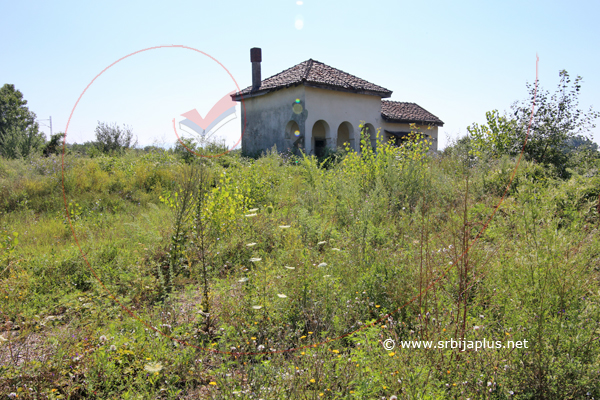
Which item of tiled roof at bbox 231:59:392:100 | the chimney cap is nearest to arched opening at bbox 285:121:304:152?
tiled roof at bbox 231:59:392:100

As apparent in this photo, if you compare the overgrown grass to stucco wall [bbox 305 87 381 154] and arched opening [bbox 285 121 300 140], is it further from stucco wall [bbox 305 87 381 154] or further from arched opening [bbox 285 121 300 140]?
arched opening [bbox 285 121 300 140]

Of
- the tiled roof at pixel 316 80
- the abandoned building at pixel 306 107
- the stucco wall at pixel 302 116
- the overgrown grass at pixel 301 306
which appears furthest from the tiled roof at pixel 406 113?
the overgrown grass at pixel 301 306

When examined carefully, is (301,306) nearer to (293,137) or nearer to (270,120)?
(293,137)

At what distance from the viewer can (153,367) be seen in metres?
2.16

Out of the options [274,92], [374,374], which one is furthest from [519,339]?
[274,92]

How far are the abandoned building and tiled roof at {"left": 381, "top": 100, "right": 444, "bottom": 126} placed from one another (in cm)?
16

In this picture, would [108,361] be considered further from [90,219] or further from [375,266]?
[90,219]

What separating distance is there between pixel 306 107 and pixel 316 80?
3.73 feet

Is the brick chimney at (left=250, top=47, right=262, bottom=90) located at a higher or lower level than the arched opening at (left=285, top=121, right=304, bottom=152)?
higher

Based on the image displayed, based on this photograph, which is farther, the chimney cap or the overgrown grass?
the chimney cap

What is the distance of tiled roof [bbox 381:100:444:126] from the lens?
60.9 feet

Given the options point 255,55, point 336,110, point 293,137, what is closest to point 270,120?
point 293,137

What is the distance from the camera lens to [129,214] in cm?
636

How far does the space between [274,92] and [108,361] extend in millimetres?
14552
